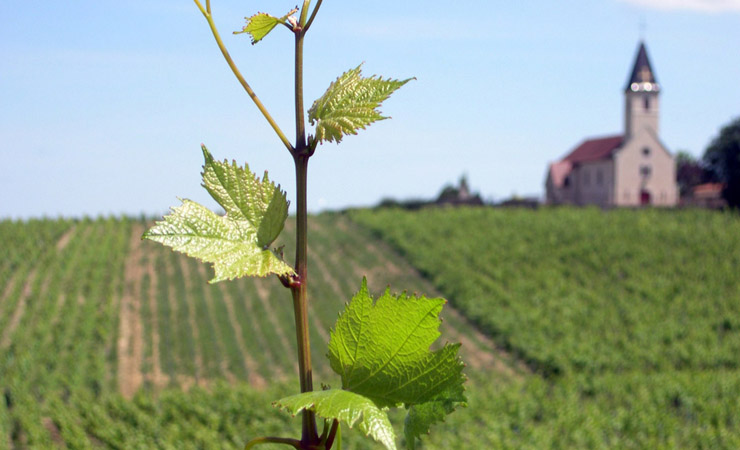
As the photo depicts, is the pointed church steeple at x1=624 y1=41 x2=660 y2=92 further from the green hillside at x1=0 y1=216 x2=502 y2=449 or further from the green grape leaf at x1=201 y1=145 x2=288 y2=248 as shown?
the green grape leaf at x1=201 y1=145 x2=288 y2=248

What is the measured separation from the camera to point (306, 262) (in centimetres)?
52

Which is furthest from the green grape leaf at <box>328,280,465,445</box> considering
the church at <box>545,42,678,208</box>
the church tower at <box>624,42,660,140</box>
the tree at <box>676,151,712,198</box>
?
the tree at <box>676,151,712,198</box>

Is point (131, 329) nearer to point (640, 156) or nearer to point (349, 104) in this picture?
point (349, 104)

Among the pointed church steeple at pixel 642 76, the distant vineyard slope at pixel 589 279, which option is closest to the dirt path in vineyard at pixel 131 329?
the distant vineyard slope at pixel 589 279

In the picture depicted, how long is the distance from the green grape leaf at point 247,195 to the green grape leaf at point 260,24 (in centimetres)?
9

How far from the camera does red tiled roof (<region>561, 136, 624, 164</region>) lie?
34.9m

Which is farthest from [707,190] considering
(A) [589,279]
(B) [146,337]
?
(B) [146,337]

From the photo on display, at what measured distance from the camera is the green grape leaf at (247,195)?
523 millimetres

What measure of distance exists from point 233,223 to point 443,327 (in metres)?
13.0

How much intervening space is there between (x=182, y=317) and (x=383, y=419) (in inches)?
571

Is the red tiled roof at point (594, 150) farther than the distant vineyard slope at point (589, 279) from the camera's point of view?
Yes

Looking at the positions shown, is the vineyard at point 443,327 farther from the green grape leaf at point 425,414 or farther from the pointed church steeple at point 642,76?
the pointed church steeple at point 642,76

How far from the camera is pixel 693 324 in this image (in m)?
14.5

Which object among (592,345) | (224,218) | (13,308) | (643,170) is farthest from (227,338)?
(643,170)
